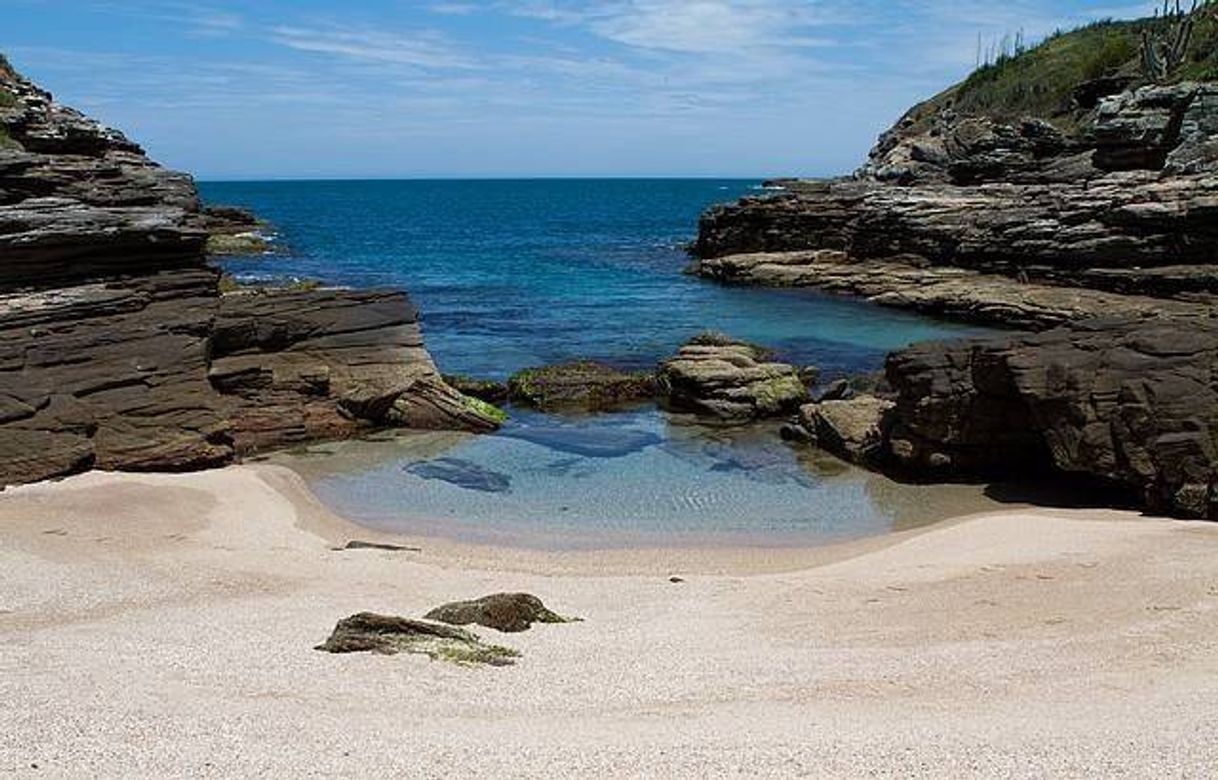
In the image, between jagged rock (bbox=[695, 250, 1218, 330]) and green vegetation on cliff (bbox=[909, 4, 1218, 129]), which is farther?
green vegetation on cliff (bbox=[909, 4, 1218, 129])

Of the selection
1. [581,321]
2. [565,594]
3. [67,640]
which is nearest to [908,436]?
[565,594]

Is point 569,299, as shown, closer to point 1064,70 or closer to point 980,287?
point 980,287

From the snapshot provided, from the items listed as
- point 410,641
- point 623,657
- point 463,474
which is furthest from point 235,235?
point 623,657

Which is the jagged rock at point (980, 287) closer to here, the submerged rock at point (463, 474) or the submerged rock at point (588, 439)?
the submerged rock at point (588, 439)

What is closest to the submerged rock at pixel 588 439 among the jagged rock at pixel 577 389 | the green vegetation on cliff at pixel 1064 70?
the jagged rock at pixel 577 389

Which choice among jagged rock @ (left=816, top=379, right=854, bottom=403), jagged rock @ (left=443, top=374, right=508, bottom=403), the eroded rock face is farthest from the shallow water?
jagged rock @ (left=443, top=374, right=508, bottom=403)

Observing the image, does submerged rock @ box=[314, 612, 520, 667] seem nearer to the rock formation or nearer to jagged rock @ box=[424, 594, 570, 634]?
jagged rock @ box=[424, 594, 570, 634]

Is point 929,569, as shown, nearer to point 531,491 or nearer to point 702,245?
point 531,491

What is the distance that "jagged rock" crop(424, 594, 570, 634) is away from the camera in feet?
38.9

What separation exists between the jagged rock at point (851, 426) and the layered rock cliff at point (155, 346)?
743 cm

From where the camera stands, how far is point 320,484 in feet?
68.1

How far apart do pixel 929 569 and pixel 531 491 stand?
26.0 feet

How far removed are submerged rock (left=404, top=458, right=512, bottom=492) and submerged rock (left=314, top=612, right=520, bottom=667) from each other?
9648 mm

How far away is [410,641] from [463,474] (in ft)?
36.2
